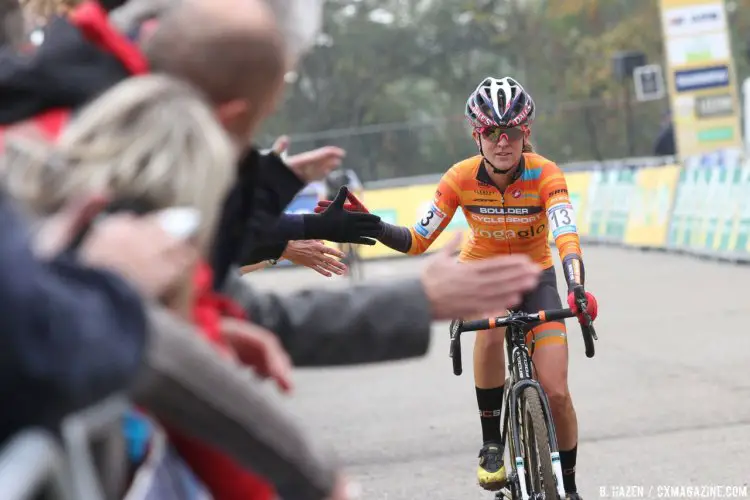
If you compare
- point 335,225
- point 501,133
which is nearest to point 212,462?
point 335,225

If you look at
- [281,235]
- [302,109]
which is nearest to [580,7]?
[302,109]

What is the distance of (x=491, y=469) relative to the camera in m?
7.30

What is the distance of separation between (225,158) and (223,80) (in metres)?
0.16

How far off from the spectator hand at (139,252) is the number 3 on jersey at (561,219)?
523 cm

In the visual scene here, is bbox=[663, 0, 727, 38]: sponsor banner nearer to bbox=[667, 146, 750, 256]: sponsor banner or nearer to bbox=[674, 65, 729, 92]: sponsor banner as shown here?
bbox=[674, 65, 729, 92]: sponsor banner

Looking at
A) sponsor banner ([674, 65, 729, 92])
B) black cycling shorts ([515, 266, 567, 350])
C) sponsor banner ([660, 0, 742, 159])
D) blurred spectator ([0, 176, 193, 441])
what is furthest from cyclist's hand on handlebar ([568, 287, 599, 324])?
sponsor banner ([674, 65, 729, 92])

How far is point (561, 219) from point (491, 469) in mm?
1208

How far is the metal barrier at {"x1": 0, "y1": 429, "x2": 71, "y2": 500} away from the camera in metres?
1.73

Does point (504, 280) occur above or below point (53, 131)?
below

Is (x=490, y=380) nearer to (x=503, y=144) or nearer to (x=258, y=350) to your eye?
(x=503, y=144)

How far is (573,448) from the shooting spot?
23.2ft

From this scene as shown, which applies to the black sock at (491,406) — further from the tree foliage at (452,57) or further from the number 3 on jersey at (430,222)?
the tree foliage at (452,57)

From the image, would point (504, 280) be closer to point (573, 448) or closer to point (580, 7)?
point (573, 448)

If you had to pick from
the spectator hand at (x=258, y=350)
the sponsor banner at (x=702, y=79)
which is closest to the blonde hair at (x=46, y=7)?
the spectator hand at (x=258, y=350)
